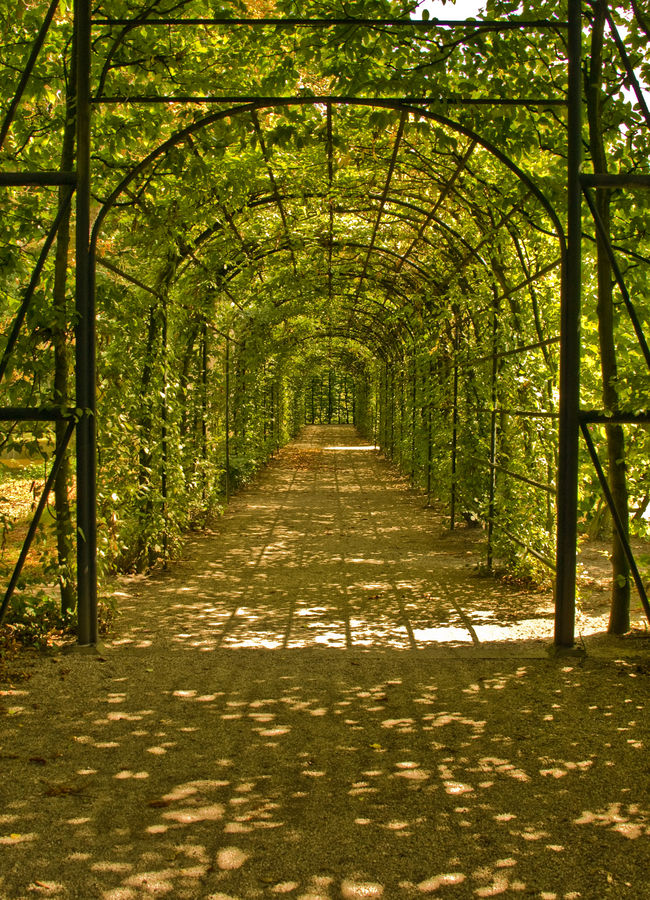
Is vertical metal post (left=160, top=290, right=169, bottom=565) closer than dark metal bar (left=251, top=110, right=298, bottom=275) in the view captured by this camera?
No


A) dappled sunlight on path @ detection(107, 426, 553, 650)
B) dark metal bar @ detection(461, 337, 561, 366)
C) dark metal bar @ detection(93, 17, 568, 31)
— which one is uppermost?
dark metal bar @ detection(93, 17, 568, 31)

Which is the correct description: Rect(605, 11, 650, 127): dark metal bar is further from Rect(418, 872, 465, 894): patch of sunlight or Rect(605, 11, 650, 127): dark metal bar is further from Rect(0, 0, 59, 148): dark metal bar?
Rect(418, 872, 465, 894): patch of sunlight

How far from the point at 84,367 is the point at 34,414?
0.39m

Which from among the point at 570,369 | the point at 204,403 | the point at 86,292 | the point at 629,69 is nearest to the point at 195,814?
the point at 86,292

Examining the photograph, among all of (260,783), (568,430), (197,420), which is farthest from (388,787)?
(197,420)

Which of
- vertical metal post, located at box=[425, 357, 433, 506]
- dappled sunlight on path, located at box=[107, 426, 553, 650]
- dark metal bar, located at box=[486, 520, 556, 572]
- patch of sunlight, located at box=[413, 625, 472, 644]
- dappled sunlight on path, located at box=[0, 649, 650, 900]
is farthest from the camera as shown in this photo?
vertical metal post, located at box=[425, 357, 433, 506]

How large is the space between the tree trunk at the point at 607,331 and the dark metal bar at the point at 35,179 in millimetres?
2935

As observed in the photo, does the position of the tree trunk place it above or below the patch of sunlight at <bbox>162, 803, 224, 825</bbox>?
above

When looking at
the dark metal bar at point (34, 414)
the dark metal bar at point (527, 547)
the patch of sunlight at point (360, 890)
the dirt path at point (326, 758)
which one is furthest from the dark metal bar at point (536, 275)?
the patch of sunlight at point (360, 890)

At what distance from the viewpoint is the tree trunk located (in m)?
4.54

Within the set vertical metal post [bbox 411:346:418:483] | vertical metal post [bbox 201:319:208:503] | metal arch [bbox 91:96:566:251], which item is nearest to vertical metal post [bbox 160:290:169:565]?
vertical metal post [bbox 201:319:208:503]

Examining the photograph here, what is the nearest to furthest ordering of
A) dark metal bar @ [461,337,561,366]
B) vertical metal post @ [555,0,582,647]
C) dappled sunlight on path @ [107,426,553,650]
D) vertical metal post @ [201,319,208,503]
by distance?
1. vertical metal post @ [555,0,582,647]
2. dark metal bar @ [461,337,561,366]
3. dappled sunlight on path @ [107,426,553,650]
4. vertical metal post @ [201,319,208,503]

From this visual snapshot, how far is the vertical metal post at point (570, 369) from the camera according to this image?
433cm

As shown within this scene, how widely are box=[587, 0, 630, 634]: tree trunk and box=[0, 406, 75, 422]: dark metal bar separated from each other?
9.80 feet
